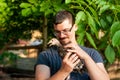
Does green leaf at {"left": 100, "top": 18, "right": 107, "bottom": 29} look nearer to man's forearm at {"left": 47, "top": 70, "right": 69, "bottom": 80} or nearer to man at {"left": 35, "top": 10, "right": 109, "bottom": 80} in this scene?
man at {"left": 35, "top": 10, "right": 109, "bottom": 80}

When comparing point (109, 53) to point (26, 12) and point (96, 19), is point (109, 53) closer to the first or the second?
point (96, 19)

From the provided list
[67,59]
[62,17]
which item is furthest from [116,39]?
[67,59]

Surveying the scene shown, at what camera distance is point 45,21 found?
19.1 feet

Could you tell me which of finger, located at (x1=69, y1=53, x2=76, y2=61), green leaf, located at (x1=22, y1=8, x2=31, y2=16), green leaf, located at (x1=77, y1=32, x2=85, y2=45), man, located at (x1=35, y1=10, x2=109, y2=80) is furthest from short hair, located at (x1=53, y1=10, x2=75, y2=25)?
green leaf, located at (x1=22, y1=8, x2=31, y2=16)

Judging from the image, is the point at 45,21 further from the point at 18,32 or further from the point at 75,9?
the point at 75,9

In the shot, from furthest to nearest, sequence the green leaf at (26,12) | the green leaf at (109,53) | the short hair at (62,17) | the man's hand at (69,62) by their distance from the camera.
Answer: the green leaf at (26,12)
the green leaf at (109,53)
the short hair at (62,17)
the man's hand at (69,62)

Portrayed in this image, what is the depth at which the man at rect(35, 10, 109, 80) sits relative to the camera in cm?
259

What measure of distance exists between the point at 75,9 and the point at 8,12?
2304 mm

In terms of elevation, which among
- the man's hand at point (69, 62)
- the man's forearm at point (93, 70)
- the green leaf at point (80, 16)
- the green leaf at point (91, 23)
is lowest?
the man's forearm at point (93, 70)

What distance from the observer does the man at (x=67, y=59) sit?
2588 millimetres

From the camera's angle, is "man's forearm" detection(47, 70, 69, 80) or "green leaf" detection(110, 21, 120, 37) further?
"green leaf" detection(110, 21, 120, 37)

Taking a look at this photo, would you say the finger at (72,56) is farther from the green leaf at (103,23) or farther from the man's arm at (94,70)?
the green leaf at (103,23)

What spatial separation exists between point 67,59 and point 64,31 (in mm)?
255

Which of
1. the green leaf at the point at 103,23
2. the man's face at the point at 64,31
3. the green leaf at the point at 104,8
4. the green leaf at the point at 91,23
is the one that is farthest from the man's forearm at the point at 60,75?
the green leaf at the point at 103,23
